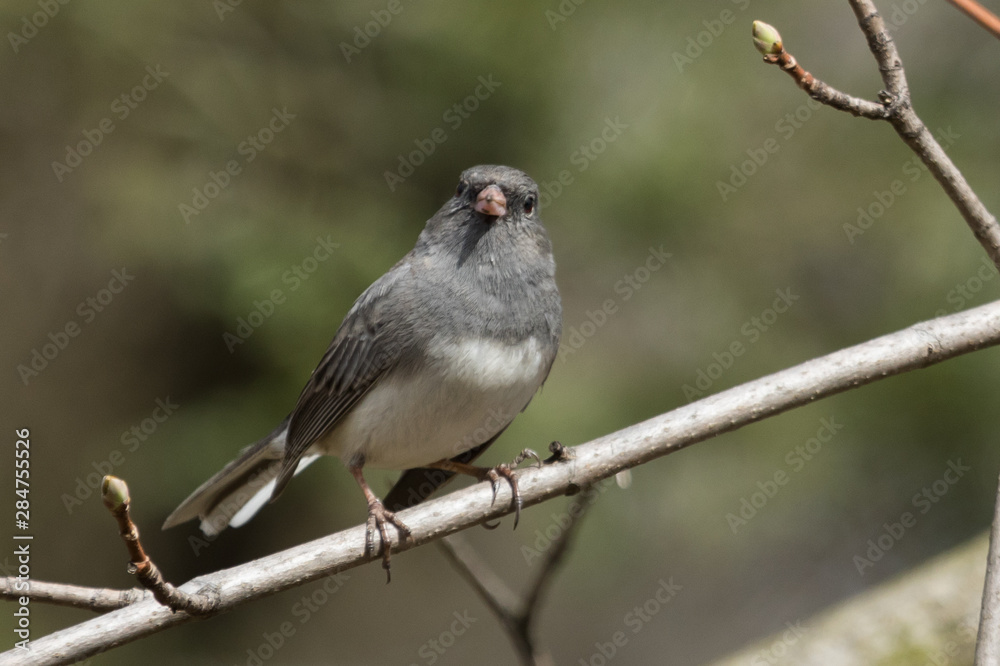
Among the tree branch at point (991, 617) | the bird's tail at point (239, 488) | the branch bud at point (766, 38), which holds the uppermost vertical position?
the branch bud at point (766, 38)

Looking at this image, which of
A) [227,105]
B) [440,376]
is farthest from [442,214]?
[227,105]

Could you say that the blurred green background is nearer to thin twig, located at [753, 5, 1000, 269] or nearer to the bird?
the bird

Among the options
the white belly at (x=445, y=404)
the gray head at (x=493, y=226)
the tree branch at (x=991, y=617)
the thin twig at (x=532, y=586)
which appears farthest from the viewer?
the gray head at (x=493, y=226)

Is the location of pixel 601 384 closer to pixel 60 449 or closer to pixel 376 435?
pixel 376 435

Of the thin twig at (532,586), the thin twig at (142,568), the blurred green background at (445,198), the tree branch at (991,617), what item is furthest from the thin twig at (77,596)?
the tree branch at (991,617)

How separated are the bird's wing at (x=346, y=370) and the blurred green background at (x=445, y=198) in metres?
0.37

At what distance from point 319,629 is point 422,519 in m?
2.63

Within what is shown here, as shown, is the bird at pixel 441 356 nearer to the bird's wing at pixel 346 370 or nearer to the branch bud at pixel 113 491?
the bird's wing at pixel 346 370

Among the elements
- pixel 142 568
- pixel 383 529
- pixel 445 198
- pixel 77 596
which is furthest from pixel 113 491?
pixel 445 198

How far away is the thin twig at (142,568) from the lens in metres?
1.55

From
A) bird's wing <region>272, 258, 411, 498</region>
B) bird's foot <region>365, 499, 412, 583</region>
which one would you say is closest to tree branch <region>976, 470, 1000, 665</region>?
bird's foot <region>365, 499, 412, 583</region>

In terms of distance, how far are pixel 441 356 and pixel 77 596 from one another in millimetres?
1166

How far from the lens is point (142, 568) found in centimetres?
179

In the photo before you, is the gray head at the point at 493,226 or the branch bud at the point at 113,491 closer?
the branch bud at the point at 113,491
